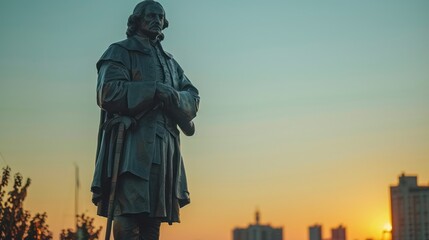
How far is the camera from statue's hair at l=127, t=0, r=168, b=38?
1959 cm

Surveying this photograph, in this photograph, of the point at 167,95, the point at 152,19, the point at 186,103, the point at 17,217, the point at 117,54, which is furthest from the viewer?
the point at 17,217

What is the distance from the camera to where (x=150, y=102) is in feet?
62.3

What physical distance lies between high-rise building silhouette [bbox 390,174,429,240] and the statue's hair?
91.9m

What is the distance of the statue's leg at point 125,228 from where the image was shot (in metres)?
18.7

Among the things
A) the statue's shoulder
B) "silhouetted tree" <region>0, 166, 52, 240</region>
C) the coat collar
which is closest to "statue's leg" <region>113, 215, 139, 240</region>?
the statue's shoulder

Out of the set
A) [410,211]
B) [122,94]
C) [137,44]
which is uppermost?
[410,211]

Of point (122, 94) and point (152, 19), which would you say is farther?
point (152, 19)

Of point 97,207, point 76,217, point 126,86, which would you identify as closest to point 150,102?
point 126,86

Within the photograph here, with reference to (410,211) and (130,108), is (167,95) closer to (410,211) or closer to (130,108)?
(130,108)

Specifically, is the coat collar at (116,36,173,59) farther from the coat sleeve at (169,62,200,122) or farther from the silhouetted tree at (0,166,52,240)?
the silhouetted tree at (0,166,52,240)

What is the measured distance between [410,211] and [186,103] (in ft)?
330

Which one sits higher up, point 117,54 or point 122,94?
point 117,54

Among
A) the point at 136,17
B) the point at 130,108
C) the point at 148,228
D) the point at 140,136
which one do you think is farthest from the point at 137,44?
the point at 148,228

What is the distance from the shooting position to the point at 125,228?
18.7 m
